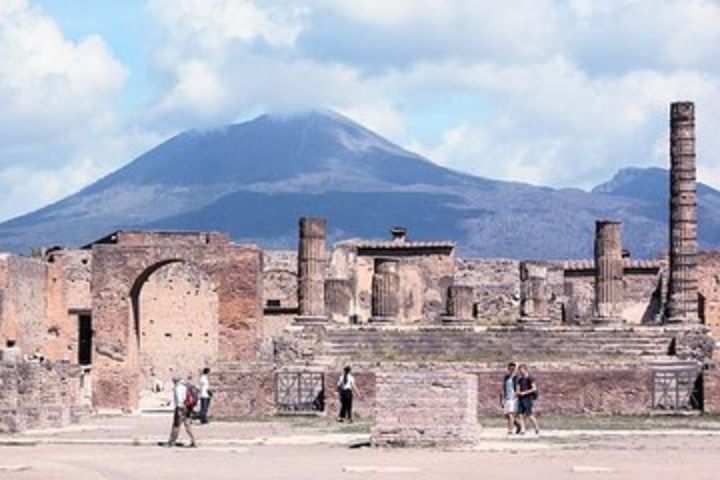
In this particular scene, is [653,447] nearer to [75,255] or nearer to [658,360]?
[658,360]

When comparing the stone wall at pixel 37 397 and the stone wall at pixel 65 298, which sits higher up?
the stone wall at pixel 65 298

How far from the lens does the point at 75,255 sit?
50.0m

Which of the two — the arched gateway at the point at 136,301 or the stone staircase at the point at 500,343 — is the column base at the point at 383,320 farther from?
the arched gateway at the point at 136,301

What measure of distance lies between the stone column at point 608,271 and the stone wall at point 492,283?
10896mm

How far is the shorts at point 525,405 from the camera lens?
95.0 feet

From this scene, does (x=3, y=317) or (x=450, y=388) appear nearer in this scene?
(x=450, y=388)

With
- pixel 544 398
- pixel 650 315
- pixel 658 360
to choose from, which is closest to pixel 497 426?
pixel 544 398

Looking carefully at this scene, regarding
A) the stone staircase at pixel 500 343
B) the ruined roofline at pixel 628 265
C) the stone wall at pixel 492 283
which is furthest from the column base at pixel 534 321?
the ruined roofline at pixel 628 265

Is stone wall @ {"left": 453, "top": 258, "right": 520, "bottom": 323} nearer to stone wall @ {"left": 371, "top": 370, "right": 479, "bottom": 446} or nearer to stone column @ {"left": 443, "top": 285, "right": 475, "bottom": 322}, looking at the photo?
stone column @ {"left": 443, "top": 285, "right": 475, "bottom": 322}

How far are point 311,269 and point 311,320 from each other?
2062 mm

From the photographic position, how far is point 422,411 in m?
25.2

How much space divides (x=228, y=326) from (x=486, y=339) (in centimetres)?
556

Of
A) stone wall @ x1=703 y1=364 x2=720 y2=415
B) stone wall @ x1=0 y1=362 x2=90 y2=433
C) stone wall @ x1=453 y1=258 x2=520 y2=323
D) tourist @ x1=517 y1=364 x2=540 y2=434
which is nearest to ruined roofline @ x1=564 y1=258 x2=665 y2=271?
stone wall @ x1=453 y1=258 x2=520 y2=323

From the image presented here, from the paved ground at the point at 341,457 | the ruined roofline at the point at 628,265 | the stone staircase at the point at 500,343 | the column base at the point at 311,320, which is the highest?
the ruined roofline at the point at 628,265
